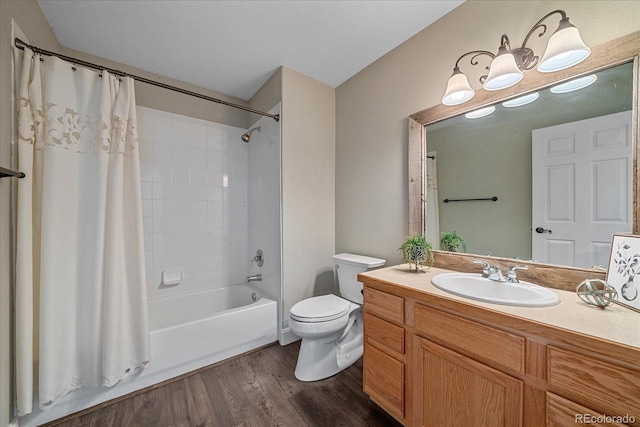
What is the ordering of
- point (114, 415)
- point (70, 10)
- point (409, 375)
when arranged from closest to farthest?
point (409, 375) → point (114, 415) → point (70, 10)

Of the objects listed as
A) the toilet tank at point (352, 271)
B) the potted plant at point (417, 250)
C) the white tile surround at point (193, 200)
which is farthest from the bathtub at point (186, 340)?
the potted plant at point (417, 250)

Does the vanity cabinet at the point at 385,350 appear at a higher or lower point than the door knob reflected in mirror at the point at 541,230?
lower

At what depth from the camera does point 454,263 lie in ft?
4.89

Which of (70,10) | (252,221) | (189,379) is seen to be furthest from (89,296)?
(70,10)

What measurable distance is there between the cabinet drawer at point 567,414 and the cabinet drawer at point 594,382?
0.06 feet

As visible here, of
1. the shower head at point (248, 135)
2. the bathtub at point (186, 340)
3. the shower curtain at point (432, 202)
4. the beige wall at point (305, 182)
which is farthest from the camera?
the shower head at point (248, 135)

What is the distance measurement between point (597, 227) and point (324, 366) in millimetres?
1694

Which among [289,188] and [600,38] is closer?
[600,38]

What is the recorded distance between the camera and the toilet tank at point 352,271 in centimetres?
185

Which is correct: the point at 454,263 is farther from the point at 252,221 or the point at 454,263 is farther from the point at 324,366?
the point at 252,221

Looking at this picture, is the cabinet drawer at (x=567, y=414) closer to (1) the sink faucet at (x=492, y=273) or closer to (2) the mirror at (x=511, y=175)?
(1) the sink faucet at (x=492, y=273)

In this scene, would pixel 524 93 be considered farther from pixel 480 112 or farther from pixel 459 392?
pixel 459 392

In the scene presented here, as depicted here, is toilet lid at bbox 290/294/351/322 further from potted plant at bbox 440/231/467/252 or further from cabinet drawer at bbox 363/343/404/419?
potted plant at bbox 440/231/467/252

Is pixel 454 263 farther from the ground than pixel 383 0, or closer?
closer
